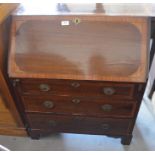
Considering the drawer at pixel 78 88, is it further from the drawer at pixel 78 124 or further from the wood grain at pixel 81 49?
the drawer at pixel 78 124

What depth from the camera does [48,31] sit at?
1.08 m

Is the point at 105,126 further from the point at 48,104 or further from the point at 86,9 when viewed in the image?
the point at 86,9

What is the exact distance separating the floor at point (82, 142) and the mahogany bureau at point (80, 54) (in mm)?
466

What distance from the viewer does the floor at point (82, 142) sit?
150cm

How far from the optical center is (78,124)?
138 cm

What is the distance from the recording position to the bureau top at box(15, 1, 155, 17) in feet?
3.51

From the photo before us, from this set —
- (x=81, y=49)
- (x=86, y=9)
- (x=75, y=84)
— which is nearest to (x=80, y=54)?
(x=81, y=49)

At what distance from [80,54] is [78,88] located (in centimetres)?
19

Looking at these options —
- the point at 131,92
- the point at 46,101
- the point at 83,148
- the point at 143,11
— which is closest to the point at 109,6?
the point at 143,11

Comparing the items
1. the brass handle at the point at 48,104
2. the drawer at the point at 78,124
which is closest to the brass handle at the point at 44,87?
the brass handle at the point at 48,104

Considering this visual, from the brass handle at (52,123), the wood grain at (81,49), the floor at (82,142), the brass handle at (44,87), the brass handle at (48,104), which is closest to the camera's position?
the wood grain at (81,49)

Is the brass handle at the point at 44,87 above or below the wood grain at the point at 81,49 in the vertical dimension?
below

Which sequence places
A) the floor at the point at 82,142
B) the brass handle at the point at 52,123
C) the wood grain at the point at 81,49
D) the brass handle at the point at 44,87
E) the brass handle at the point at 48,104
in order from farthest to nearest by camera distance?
1. the floor at the point at 82,142
2. the brass handle at the point at 52,123
3. the brass handle at the point at 48,104
4. the brass handle at the point at 44,87
5. the wood grain at the point at 81,49

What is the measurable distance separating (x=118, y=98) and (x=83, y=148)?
570mm
